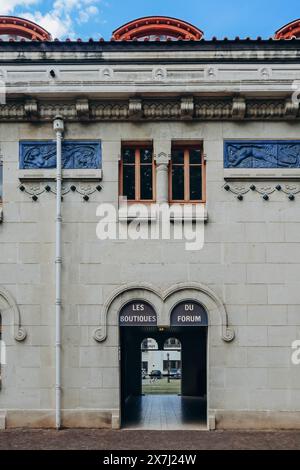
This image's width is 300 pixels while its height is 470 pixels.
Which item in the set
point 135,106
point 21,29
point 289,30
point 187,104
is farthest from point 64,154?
point 289,30

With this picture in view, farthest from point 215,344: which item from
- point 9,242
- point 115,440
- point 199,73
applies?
point 199,73

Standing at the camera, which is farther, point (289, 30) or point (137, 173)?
point (289, 30)

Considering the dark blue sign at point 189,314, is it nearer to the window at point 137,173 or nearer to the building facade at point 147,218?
the building facade at point 147,218

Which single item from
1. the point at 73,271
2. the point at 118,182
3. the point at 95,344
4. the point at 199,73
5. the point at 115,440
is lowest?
the point at 115,440

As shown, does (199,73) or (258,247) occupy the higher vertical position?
(199,73)

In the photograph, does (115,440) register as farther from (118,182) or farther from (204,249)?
(118,182)

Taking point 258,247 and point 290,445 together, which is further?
point 258,247

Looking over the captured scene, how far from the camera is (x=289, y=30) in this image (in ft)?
56.7

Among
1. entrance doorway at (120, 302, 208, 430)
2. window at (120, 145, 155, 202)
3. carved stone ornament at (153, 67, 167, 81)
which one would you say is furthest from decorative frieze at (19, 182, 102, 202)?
carved stone ornament at (153, 67, 167, 81)

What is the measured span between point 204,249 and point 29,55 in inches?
280

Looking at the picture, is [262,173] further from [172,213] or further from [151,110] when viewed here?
[151,110]

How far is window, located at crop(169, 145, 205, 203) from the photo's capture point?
15.8m

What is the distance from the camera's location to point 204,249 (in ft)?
50.3

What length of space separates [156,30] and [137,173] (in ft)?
16.3
